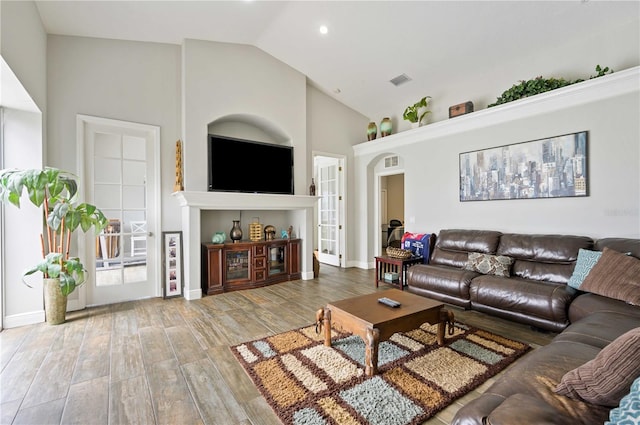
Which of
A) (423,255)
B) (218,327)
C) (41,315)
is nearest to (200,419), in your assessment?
(218,327)

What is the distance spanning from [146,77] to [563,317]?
571 centimetres

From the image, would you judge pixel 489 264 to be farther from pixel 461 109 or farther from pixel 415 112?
pixel 415 112

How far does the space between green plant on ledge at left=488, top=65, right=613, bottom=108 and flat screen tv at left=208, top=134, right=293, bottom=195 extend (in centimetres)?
329

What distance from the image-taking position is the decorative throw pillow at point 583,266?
285 centimetres

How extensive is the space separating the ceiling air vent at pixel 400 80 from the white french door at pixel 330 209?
6.04 ft

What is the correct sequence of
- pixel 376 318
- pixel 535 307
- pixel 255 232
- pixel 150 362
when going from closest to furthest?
pixel 376 318 < pixel 150 362 < pixel 535 307 < pixel 255 232

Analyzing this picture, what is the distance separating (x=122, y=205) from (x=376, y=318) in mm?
3760

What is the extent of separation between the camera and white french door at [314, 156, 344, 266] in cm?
636

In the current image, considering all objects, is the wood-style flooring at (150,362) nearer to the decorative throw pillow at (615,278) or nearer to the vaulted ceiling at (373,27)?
the decorative throw pillow at (615,278)

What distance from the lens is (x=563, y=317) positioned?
107 inches

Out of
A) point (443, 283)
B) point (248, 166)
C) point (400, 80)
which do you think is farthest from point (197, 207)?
point (400, 80)

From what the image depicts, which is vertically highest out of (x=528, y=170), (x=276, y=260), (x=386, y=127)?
(x=386, y=127)

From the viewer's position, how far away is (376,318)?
225 centimetres

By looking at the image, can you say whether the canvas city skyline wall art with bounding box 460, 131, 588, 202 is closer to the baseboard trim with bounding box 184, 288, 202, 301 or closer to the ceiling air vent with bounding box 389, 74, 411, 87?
the ceiling air vent with bounding box 389, 74, 411, 87
